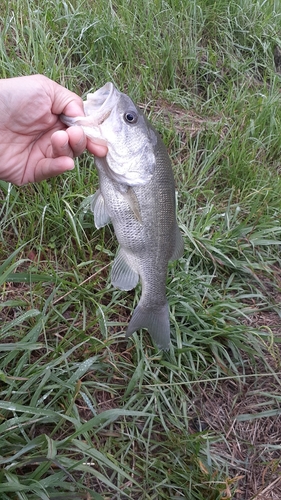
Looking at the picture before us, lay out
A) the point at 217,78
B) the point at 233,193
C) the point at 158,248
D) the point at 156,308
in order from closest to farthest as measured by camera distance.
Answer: the point at 158,248, the point at 156,308, the point at 233,193, the point at 217,78

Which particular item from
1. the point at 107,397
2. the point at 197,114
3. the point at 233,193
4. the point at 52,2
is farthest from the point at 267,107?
the point at 107,397

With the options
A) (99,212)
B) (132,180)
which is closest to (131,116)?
(132,180)

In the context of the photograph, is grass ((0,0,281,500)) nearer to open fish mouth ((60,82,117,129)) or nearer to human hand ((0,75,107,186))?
human hand ((0,75,107,186))

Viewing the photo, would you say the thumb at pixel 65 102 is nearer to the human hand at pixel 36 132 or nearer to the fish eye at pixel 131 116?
the human hand at pixel 36 132

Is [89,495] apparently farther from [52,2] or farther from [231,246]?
[52,2]

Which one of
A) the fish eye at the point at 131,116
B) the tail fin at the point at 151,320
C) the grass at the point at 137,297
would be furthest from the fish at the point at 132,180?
the grass at the point at 137,297

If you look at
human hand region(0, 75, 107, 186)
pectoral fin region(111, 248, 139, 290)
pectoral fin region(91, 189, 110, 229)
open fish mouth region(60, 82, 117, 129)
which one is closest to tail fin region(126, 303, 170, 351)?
pectoral fin region(111, 248, 139, 290)
